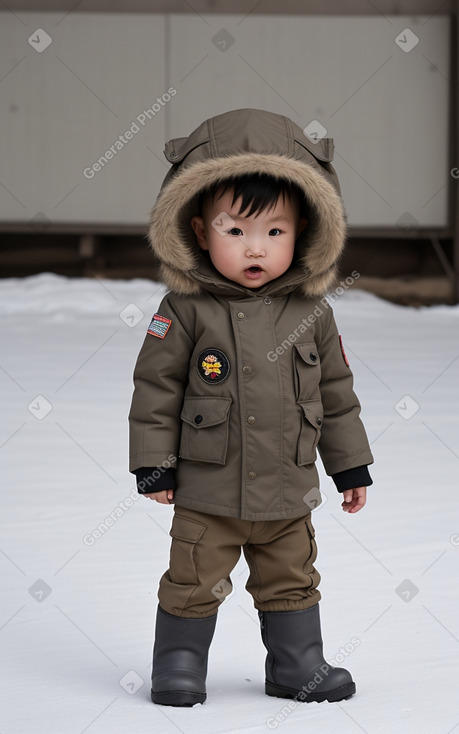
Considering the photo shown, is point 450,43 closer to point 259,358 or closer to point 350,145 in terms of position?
point 350,145

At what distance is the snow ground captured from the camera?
1.71 metres

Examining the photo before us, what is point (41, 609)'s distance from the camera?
2211 millimetres

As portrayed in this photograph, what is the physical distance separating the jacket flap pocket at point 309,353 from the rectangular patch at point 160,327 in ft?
0.72

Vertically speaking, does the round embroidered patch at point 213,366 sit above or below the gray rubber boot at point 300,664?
above

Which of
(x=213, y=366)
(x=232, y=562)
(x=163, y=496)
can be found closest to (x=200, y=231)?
(x=213, y=366)

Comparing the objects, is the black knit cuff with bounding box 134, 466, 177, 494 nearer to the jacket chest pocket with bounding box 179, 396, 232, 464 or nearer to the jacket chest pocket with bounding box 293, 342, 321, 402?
the jacket chest pocket with bounding box 179, 396, 232, 464

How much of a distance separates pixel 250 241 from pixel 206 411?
29 cm

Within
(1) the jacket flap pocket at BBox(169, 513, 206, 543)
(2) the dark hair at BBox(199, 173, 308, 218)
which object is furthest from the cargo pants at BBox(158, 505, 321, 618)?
(2) the dark hair at BBox(199, 173, 308, 218)

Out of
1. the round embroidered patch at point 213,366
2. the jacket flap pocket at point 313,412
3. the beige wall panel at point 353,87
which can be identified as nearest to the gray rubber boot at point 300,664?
the jacket flap pocket at point 313,412

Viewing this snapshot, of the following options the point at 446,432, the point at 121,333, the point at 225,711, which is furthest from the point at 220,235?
the point at 121,333

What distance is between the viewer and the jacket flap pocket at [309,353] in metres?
1.75

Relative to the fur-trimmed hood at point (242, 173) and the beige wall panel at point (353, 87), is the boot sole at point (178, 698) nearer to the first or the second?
the fur-trimmed hood at point (242, 173)

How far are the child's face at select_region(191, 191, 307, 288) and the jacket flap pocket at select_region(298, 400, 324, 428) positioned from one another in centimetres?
22

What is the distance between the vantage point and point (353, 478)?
6.04ft
